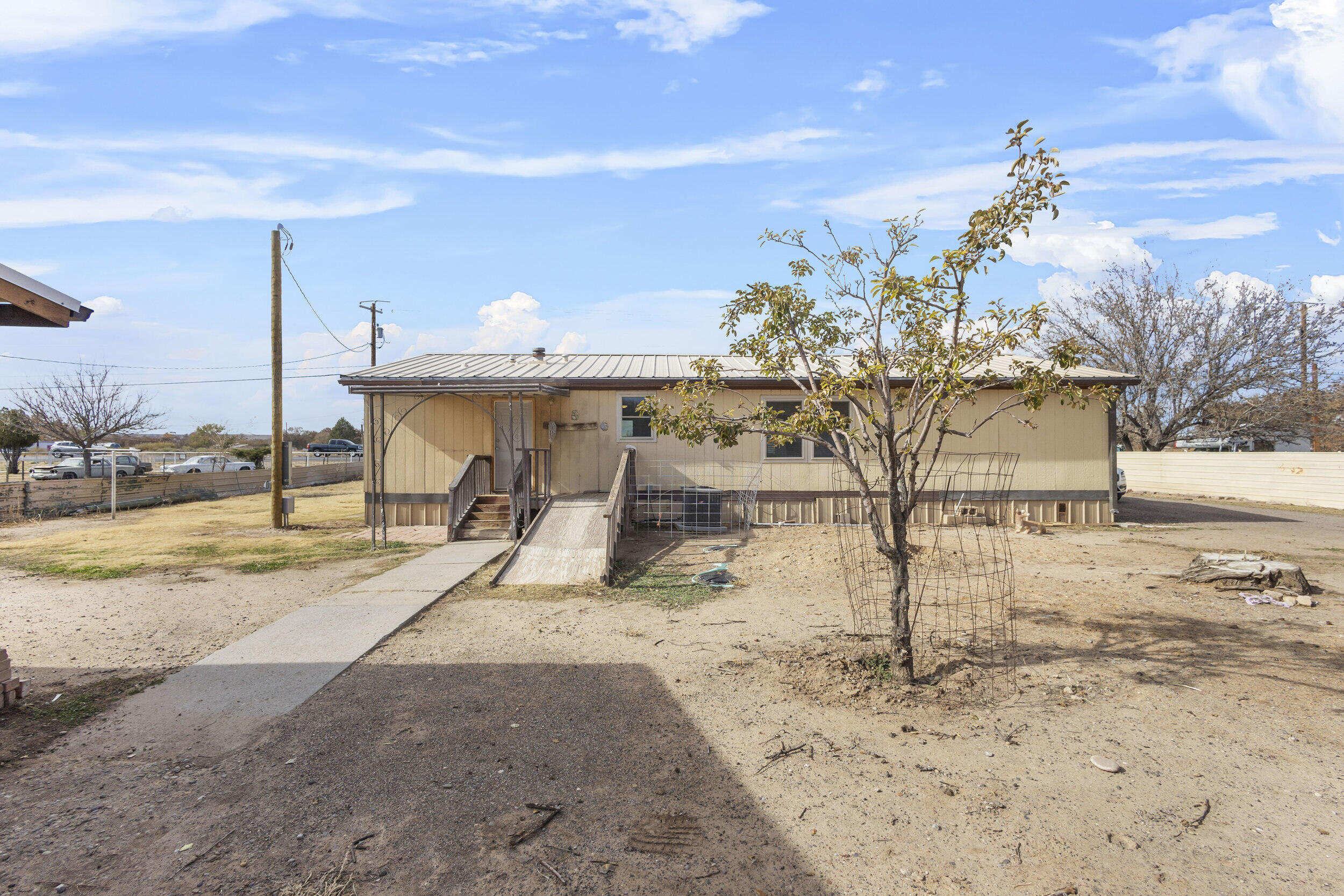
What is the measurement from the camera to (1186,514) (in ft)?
54.5

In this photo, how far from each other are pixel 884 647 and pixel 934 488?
8.59 metres

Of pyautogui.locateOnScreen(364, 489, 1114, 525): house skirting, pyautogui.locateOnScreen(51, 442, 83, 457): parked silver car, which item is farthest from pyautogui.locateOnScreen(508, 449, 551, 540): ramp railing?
pyautogui.locateOnScreen(51, 442, 83, 457): parked silver car

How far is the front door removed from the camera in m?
13.5

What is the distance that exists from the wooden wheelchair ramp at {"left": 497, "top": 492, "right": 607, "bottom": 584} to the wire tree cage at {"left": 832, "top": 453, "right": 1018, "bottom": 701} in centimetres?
329

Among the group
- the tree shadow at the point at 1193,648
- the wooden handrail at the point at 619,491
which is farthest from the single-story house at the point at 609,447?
the tree shadow at the point at 1193,648

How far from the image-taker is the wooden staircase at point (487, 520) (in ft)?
39.3

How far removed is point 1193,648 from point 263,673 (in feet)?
25.2

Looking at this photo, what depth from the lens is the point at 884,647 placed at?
5.74m

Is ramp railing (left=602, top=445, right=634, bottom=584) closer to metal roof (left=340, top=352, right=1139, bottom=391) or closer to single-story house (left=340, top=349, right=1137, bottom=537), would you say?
single-story house (left=340, top=349, right=1137, bottom=537)

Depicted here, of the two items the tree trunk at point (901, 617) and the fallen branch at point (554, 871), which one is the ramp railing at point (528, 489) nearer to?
the tree trunk at point (901, 617)

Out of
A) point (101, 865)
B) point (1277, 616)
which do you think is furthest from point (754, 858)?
point (1277, 616)

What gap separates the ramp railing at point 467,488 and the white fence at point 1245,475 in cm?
2137

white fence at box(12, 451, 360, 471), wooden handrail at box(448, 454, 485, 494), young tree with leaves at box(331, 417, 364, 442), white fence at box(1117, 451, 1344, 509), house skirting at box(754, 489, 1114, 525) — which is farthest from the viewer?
young tree with leaves at box(331, 417, 364, 442)

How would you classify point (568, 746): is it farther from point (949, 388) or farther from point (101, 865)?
point (949, 388)
